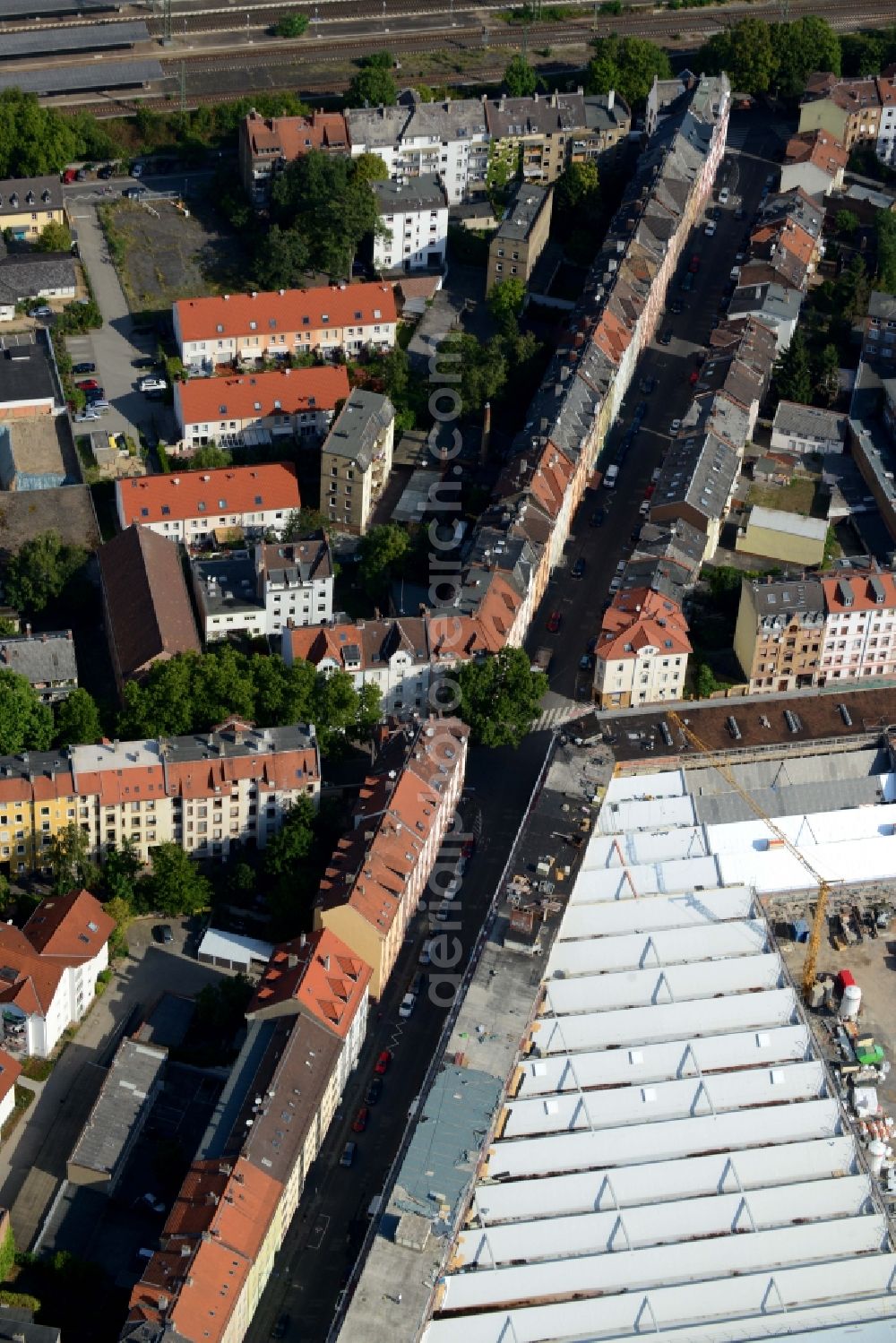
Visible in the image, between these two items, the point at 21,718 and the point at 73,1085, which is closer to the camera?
the point at 73,1085

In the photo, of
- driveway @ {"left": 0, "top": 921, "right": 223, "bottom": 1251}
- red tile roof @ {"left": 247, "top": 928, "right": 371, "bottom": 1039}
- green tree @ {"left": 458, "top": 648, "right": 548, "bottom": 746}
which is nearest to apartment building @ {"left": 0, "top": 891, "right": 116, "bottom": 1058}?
driveway @ {"left": 0, "top": 921, "right": 223, "bottom": 1251}

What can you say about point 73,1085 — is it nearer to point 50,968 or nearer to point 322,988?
point 50,968

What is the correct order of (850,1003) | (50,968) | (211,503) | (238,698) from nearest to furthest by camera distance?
(50,968) → (850,1003) → (238,698) → (211,503)

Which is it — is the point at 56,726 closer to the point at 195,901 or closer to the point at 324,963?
the point at 195,901

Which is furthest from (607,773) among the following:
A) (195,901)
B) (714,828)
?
(195,901)

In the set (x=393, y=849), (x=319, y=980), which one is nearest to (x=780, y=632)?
(x=393, y=849)
